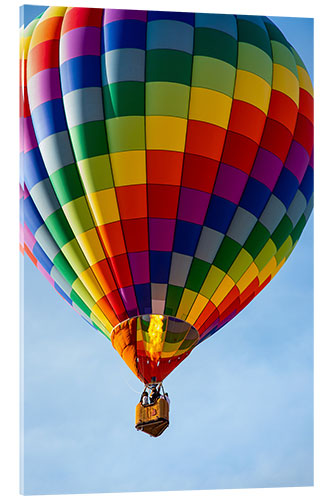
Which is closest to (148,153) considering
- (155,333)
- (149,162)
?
(149,162)

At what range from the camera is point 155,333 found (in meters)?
7.25

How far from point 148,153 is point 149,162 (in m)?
0.06

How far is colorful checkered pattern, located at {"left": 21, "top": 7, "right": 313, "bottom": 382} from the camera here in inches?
278

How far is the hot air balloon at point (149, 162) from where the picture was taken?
23.2 feet

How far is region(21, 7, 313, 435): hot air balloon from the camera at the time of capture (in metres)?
7.07

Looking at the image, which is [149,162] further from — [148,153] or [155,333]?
[155,333]

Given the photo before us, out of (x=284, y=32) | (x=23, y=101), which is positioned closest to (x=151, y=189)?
(x=23, y=101)

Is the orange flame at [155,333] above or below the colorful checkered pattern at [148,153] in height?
below

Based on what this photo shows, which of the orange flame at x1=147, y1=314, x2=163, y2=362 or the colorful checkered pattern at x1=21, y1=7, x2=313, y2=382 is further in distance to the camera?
the orange flame at x1=147, y1=314, x2=163, y2=362

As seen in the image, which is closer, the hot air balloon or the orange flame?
the hot air balloon

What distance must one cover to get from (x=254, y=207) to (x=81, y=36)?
69.3 inches

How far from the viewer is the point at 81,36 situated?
284 inches

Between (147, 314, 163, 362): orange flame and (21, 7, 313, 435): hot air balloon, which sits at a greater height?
(21, 7, 313, 435): hot air balloon

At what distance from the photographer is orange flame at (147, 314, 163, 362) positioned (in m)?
7.24
